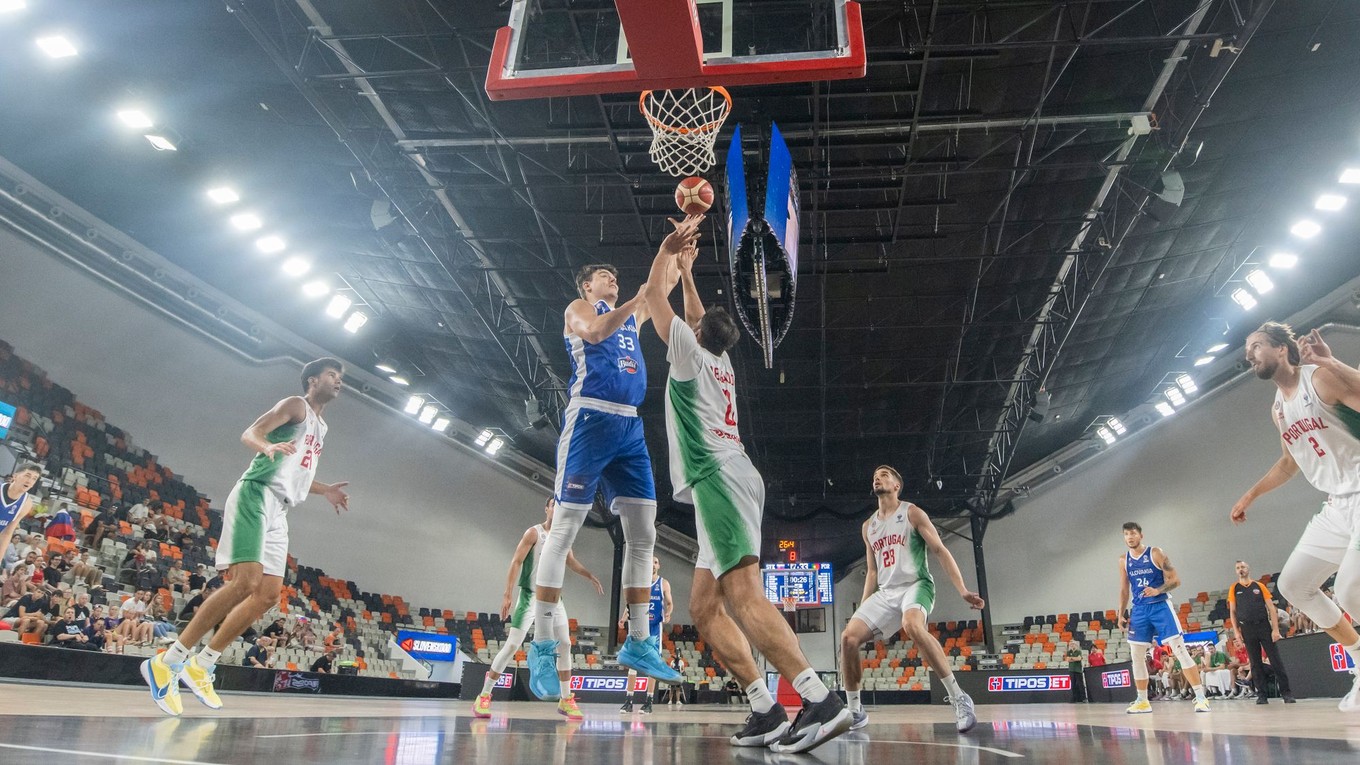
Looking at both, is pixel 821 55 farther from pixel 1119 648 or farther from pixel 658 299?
pixel 1119 648

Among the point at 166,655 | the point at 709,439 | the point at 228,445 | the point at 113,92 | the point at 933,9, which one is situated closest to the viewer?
the point at 709,439

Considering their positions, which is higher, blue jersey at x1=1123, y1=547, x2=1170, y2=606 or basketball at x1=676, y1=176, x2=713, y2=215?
basketball at x1=676, y1=176, x2=713, y2=215

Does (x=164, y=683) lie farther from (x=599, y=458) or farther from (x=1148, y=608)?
(x=1148, y=608)

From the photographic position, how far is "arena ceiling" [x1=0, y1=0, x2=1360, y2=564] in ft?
32.2

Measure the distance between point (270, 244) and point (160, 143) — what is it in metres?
2.82

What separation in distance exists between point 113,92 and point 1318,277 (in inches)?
799

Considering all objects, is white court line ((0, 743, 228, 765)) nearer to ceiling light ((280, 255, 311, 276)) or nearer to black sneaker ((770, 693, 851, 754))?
black sneaker ((770, 693, 851, 754))

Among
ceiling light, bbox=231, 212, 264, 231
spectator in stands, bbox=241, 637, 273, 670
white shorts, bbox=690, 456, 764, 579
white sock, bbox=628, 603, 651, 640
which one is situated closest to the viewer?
white shorts, bbox=690, 456, 764, 579

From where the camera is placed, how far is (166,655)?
4102mm

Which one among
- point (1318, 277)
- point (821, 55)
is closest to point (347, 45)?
point (821, 55)

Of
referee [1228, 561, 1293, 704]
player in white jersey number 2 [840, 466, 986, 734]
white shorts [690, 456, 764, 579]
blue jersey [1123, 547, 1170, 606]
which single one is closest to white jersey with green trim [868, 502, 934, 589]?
player in white jersey number 2 [840, 466, 986, 734]

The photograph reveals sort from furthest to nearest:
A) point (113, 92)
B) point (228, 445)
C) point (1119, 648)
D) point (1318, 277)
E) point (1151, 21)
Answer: point (1119, 648), point (228, 445), point (1318, 277), point (113, 92), point (1151, 21)

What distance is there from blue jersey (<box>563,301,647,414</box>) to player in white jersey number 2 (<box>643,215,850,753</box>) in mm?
763

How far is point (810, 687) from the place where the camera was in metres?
2.87
